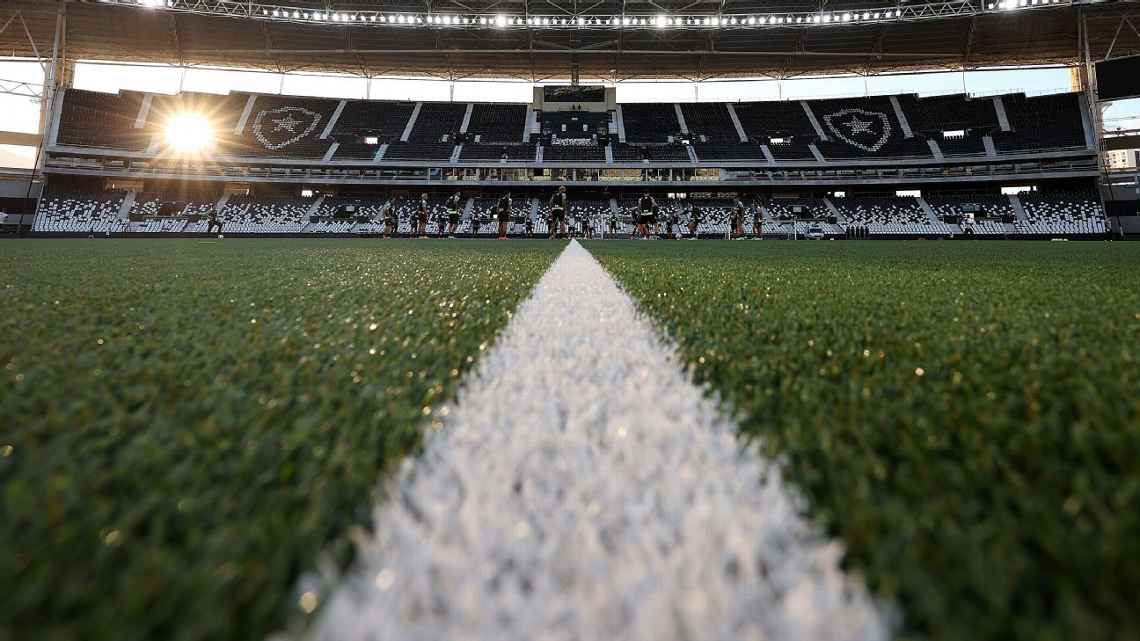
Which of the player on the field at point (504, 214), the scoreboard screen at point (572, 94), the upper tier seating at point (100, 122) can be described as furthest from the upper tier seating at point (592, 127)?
the player on the field at point (504, 214)

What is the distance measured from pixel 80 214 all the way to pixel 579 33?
24.3 metres

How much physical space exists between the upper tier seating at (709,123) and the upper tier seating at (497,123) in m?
9.39

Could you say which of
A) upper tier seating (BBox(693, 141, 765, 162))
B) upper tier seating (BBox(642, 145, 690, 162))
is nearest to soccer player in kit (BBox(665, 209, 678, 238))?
upper tier seating (BBox(642, 145, 690, 162))

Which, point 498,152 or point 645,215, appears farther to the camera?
point 498,152

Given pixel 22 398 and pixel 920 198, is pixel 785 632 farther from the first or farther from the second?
pixel 920 198

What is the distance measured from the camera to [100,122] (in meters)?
24.8

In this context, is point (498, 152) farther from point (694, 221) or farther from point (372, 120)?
point (694, 221)

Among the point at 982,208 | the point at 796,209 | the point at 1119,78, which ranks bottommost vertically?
the point at 982,208

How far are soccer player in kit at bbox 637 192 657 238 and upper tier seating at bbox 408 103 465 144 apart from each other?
894 cm

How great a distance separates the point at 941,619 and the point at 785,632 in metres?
0.09

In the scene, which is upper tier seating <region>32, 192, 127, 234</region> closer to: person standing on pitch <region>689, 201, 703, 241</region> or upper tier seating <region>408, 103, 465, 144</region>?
upper tier seating <region>408, 103, 465, 144</region>

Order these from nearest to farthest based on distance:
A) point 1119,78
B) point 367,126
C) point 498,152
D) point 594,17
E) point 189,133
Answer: point 1119,78
point 594,17
point 189,133
point 498,152
point 367,126

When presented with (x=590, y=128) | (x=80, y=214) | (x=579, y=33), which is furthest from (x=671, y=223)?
(x=80, y=214)

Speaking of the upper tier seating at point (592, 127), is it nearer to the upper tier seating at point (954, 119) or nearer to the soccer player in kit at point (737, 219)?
the upper tier seating at point (954, 119)
